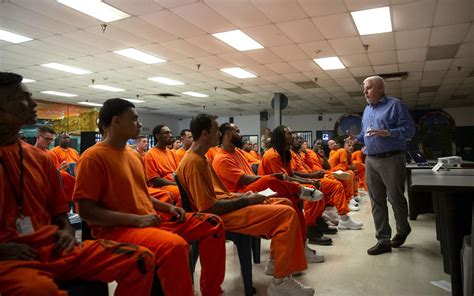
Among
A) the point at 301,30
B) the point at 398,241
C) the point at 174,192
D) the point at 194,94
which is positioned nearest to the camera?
the point at 398,241

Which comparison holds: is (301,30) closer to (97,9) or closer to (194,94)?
(97,9)

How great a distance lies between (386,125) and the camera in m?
3.00

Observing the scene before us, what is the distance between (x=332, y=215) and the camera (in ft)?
14.3

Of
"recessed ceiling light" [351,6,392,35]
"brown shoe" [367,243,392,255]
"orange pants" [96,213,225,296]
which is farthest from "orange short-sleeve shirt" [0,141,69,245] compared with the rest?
"recessed ceiling light" [351,6,392,35]

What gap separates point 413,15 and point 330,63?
2681 millimetres

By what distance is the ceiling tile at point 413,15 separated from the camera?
14.7 feet

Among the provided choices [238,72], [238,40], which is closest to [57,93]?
[238,72]

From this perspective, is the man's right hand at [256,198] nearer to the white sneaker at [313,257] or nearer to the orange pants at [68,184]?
the white sneaker at [313,257]

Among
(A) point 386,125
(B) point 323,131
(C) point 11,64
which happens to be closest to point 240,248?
(A) point 386,125

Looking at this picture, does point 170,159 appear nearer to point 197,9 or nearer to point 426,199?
point 197,9

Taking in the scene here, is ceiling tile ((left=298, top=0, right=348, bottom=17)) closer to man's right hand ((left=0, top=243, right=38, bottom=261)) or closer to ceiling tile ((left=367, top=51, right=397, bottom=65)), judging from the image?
ceiling tile ((left=367, top=51, right=397, bottom=65))

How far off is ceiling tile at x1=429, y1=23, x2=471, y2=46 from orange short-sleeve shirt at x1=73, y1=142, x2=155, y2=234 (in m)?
5.63

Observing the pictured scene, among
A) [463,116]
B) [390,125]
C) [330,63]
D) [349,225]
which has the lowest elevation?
[349,225]

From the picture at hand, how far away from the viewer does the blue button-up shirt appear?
292cm
